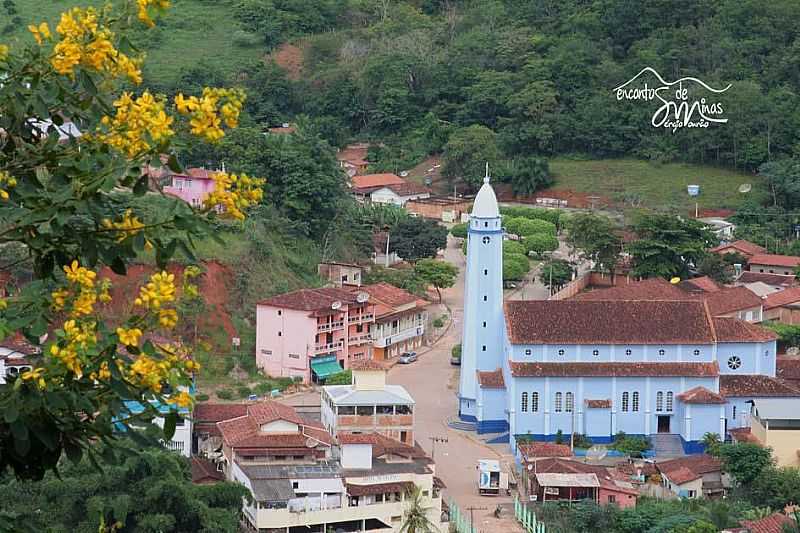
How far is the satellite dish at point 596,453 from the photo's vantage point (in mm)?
28375

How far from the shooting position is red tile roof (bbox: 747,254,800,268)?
41.0 m

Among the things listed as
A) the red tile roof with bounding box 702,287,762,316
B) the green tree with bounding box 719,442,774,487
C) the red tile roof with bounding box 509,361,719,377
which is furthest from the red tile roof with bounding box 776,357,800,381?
the green tree with bounding box 719,442,774,487

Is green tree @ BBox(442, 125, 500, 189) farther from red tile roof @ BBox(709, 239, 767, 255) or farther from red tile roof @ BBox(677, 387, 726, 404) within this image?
red tile roof @ BBox(677, 387, 726, 404)

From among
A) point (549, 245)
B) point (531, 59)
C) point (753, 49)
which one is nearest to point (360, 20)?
point (531, 59)

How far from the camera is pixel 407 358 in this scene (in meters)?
34.4

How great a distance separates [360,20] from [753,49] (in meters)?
16.3

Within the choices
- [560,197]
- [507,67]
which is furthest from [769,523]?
[507,67]

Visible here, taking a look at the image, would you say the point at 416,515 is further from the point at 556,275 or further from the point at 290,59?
the point at 290,59

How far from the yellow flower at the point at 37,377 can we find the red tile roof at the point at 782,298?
1246 inches

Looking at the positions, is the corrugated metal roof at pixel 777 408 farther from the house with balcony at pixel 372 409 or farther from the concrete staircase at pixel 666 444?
the house with balcony at pixel 372 409

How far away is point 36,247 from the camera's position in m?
6.41

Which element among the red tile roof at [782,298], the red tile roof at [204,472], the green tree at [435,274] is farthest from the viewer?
the green tree at [435,274]

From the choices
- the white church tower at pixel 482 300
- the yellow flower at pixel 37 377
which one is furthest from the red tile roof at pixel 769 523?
the yellow flower at pixel 37 377

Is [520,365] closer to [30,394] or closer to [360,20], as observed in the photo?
[30,394]
